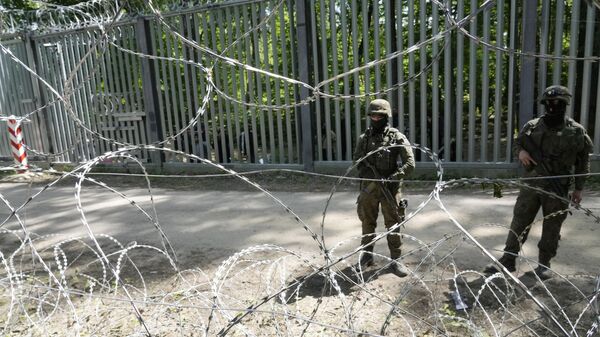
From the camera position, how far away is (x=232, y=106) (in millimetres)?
8086

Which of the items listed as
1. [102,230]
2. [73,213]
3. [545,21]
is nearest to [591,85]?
[545,21]

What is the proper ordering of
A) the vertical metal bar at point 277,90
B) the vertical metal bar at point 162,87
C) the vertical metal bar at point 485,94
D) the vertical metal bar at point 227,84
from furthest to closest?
the vertical metal bar at point 162,87, the vertical metal bar at point 227,84, the vertical metal bar at point 277,90, the vertical metal bar at point 485,94

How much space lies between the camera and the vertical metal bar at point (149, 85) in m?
8.41

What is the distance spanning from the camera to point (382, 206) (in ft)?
12.0

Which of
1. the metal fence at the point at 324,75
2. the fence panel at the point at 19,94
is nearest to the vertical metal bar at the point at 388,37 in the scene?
the metal fence at the point at 324,75

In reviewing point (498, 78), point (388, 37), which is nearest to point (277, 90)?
point (388, 37)

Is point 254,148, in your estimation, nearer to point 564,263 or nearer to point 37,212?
point 37,212

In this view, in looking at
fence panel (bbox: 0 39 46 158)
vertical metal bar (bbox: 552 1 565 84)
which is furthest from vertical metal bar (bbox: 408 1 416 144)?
fence panel (bbox: 0 39 46 158)

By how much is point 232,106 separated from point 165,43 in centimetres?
176

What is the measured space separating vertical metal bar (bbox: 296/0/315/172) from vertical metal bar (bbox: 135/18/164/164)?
115 inches

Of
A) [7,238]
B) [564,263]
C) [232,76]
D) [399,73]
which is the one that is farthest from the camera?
[232,76]

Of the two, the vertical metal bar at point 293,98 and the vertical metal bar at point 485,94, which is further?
the vertical metal bar at point 293,98

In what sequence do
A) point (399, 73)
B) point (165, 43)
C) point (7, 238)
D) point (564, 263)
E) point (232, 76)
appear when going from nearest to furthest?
point (564, 263) → point (7, 238) → point (399, 73) → point (232, 76) → point (165, 43)

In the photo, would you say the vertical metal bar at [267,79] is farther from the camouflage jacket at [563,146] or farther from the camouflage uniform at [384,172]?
the camouflage jacket at [563,146]
